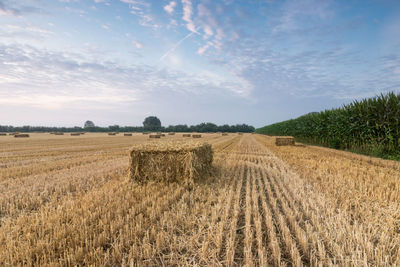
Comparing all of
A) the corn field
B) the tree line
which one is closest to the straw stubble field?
the corn field

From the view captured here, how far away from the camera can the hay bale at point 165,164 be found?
5672mm

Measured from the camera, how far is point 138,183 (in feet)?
18.9

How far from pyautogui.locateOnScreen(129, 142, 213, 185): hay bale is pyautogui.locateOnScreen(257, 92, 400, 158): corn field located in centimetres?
1058

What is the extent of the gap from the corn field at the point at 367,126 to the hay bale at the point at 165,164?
34.7 ft

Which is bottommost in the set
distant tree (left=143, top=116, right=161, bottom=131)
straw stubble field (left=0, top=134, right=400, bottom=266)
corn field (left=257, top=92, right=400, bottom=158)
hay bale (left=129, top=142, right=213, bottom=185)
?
straw stubble field (left=0, top=134, right=400, bottom=266)

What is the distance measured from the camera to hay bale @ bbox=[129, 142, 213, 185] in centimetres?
567

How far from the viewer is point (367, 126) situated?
1178cm

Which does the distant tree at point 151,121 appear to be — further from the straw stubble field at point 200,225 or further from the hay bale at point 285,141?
the straw stubble field at point 200,225

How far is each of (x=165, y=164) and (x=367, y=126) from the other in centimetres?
1237

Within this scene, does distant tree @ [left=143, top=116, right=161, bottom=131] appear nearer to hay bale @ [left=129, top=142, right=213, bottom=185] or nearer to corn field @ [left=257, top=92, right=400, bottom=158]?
corn field @ [left=257, top=92, right=400, bottom=158]

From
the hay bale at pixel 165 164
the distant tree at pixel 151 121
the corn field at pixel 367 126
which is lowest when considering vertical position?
the hay bale at pixel 165 164

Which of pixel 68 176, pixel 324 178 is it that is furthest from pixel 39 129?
pixel 324 178

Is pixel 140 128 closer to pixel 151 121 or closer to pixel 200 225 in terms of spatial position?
pixel 151 121

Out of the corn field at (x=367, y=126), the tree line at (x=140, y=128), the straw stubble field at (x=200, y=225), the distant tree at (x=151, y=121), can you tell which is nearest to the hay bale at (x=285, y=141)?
the corn field at (x=367, y=126)
